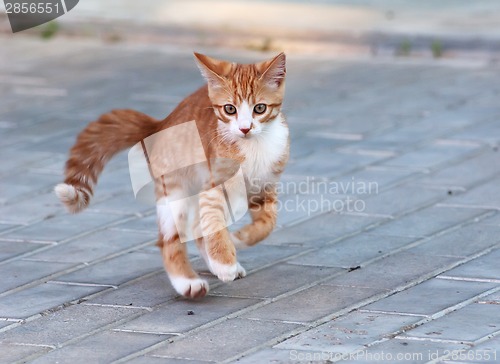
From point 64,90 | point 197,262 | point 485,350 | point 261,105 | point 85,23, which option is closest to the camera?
point 485,350

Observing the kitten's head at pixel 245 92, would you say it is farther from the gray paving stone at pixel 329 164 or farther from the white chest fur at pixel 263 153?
the gray paving stone at pixel 329 164

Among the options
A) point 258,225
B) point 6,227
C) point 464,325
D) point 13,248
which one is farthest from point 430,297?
point 6,227

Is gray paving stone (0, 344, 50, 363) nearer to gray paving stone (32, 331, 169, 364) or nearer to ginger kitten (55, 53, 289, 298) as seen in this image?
gray paving stone (32, 331, 169, 364)

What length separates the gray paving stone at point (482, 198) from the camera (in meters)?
6.28

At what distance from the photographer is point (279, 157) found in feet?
16.2

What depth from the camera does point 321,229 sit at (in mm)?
6023

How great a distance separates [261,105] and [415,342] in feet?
4.09

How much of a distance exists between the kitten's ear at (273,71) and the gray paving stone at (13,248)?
1.68 m

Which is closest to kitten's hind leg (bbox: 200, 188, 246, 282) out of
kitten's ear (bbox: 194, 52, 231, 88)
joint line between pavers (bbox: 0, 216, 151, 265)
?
kitten's ear (bbox: 194, 52, 231, 88)

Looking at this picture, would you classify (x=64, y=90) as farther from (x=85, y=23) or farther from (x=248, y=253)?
(x=248, y=253)

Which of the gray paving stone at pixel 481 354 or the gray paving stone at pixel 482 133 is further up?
the gray paving stone at pixel 482 133

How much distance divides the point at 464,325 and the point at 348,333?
0.48m

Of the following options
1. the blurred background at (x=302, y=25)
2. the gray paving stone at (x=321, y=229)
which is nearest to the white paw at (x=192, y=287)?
the gray paving stone at (x=321, y=229)

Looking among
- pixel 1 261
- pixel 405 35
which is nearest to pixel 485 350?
pixel 1 261
